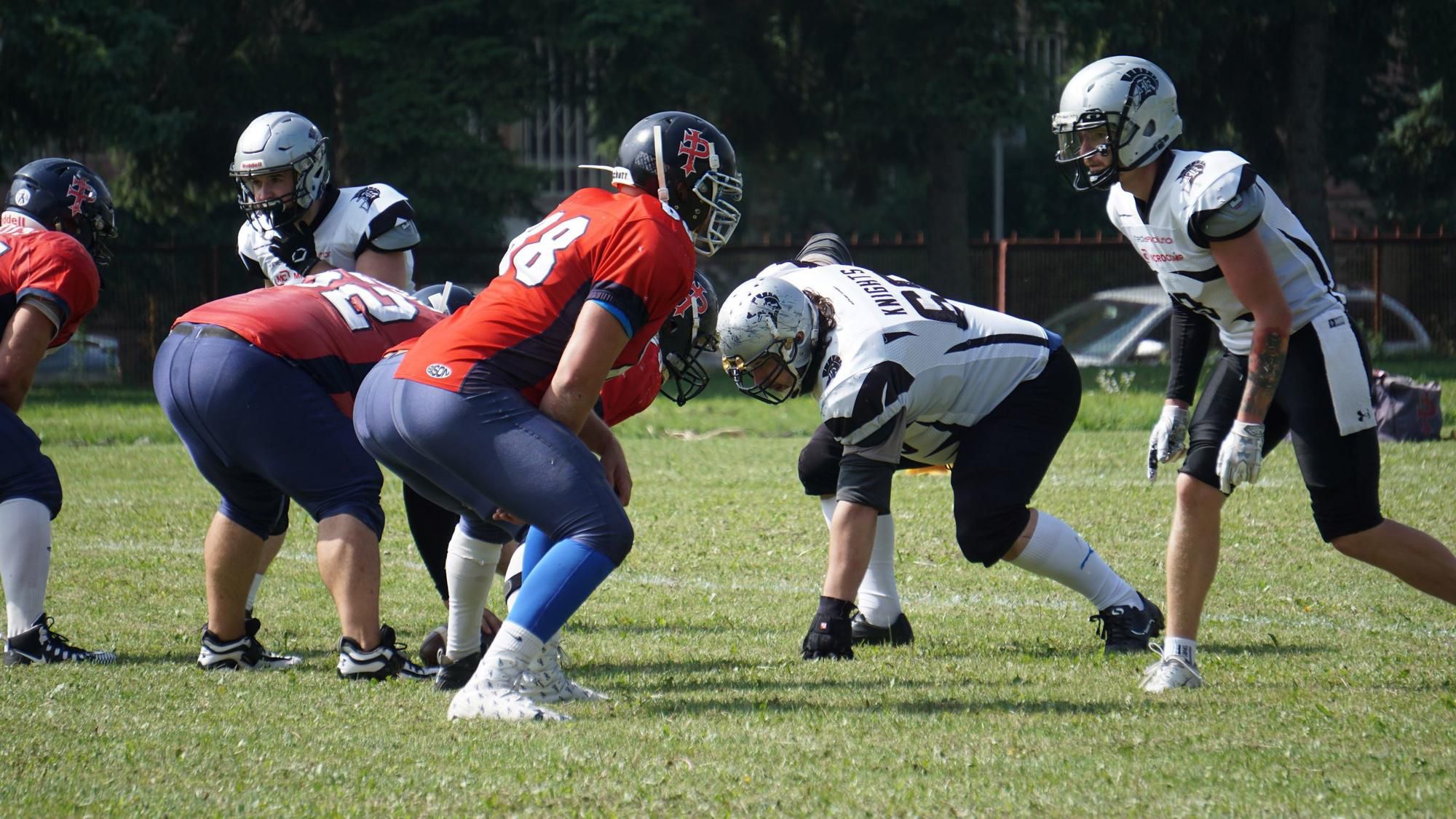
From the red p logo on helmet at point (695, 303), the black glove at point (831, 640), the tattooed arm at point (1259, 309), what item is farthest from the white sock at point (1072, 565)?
the red p logo on helmet at point (695, 303)

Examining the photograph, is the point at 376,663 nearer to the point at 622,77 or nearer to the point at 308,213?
the point at 308,213

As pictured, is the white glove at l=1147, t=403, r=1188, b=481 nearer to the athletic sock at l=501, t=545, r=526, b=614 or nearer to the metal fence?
the athletic sock at l=501, t=545, r=526, b=614

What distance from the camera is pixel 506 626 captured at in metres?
4.43

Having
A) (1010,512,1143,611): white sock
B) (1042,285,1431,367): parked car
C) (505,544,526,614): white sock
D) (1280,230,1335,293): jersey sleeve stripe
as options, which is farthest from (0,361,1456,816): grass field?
(1042,285,1431,367): parked car

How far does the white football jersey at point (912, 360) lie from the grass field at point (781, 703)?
83 centimetres

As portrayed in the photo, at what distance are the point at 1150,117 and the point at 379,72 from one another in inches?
713

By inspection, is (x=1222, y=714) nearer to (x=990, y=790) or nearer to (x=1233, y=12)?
(x=990, y=790)

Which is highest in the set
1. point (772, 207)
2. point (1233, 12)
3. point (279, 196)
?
point (1233, 12)

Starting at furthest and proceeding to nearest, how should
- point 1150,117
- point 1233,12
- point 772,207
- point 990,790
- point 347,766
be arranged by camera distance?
1. point 772,207
2. point 1233,12
3. point 1150,117
4. point 347,766
5. point 990,790

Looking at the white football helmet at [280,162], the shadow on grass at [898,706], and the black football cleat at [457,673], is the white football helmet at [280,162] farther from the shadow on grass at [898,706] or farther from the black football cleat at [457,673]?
the shadow on grass at [898,706]

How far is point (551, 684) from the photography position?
464 centimetres

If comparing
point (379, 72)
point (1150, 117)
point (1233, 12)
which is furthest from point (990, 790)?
point (1233, 12)

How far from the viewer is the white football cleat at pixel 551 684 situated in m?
4.52

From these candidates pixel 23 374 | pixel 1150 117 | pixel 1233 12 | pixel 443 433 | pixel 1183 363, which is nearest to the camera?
pixel 443 433
